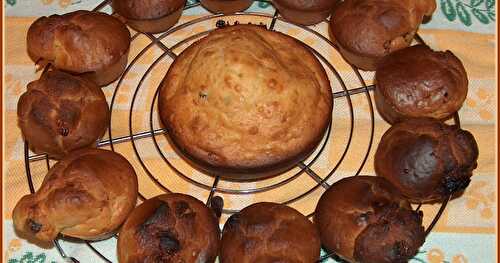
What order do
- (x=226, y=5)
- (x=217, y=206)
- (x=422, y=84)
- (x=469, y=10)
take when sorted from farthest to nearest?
(x=469, y=10)
(x=226, y=5)
(x=422, y=84)
(x=217, y=206)

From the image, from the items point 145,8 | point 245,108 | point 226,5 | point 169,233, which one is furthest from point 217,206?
point 226,5

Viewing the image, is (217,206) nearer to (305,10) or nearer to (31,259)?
(31,259)

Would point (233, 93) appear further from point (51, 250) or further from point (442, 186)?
point (51, 250)

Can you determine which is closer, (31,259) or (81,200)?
(81,200)

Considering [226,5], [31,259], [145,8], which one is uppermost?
[145,8]

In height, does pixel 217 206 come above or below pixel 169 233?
below

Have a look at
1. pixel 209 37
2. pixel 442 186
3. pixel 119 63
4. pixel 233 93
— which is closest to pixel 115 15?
pixel 119 63

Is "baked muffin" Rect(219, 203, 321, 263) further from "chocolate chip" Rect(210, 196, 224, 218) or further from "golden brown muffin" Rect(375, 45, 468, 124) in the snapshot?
"golden brown muffin" Rect(375, 45, 468, 124)
